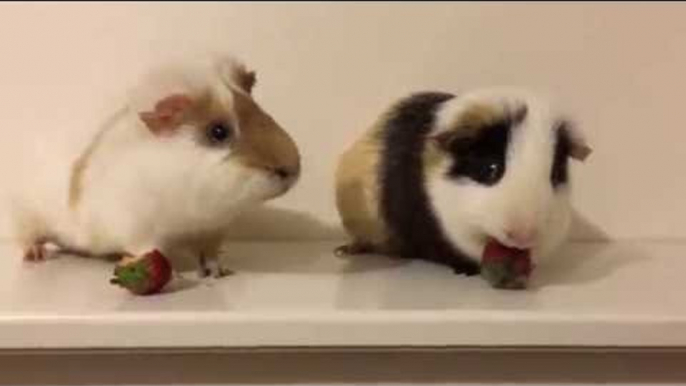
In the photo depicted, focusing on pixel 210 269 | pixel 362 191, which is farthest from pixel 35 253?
pixel 362 191

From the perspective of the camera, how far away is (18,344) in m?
0.66

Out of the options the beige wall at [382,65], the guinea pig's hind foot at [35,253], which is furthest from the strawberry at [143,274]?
the beige wall at [382,65]

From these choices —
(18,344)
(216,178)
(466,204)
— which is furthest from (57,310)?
(466,204)

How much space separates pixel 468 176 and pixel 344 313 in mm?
141

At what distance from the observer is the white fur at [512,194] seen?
72cm

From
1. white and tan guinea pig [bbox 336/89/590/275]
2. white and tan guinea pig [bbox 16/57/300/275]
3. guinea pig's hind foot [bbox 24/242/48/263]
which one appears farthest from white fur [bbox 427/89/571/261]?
guinea pig's hind foot [bbox 24/242/48/263]

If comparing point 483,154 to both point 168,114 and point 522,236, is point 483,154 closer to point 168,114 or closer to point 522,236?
point 522,236

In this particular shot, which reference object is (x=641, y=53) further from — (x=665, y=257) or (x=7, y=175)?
(x=7, y=175)

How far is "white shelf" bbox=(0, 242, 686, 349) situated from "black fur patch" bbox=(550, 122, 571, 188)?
69 mm

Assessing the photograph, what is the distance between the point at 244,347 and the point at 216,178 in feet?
0.40

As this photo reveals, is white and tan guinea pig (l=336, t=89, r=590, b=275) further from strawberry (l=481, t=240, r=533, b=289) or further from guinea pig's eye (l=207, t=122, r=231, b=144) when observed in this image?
guinea pig's eye (l=207, t=122, r=231, b=144)

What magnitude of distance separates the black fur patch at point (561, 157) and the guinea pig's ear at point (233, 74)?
8.5 inches

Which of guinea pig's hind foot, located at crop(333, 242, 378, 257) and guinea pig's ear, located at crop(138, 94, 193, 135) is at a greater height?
guinea pig's ear, located at crop(138, 94, 193, 135)

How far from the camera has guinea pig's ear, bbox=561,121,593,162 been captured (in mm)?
768
